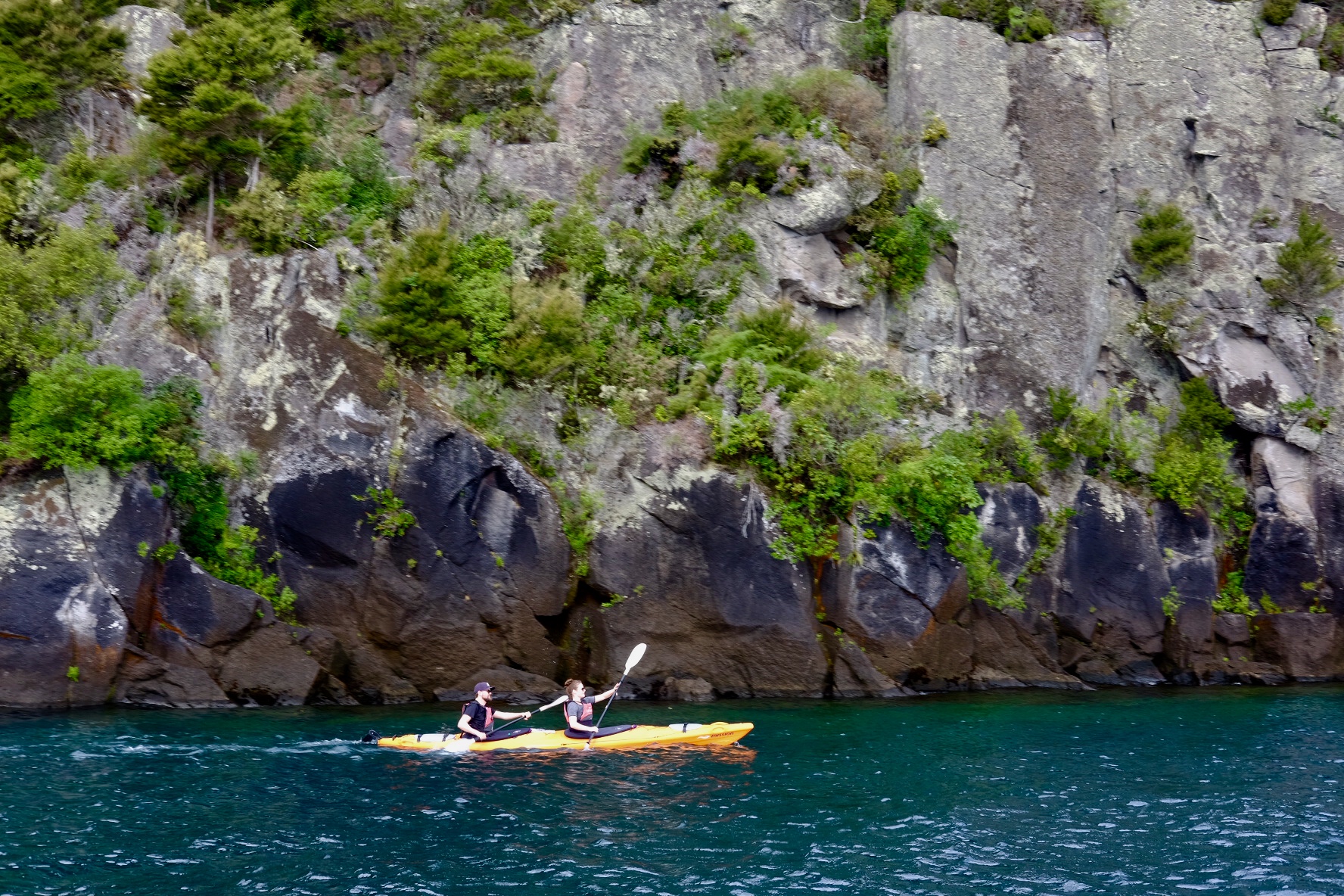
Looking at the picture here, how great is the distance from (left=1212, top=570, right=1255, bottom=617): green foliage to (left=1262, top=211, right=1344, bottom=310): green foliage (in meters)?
6.59

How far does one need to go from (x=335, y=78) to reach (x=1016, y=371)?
18.8m

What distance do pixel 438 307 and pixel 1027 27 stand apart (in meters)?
16.8

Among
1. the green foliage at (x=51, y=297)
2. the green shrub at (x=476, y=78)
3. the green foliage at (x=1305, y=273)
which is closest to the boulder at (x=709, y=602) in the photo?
the green foliage at (x=51, y=297)

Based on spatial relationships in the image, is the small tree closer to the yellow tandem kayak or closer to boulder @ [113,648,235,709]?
boulder @ [113,648,235,709]

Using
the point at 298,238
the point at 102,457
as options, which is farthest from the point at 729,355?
the point at 102,457

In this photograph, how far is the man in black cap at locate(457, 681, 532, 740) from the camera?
16.3 meters

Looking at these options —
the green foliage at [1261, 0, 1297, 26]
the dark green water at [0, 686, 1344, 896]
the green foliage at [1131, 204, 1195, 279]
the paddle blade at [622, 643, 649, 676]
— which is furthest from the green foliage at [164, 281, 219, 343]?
the green foliage at [1261, 0, 1297, 26]

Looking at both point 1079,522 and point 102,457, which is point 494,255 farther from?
point 1079,522

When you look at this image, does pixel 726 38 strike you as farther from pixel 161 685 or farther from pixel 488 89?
pixel 161 685

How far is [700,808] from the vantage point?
12820 millimetres

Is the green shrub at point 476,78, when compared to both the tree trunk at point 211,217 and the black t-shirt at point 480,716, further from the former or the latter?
the black t-shirt at point 480,716

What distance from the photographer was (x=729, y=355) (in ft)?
75.2

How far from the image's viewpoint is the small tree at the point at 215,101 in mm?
22797

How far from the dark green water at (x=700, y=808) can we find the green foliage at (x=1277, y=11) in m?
19.2
